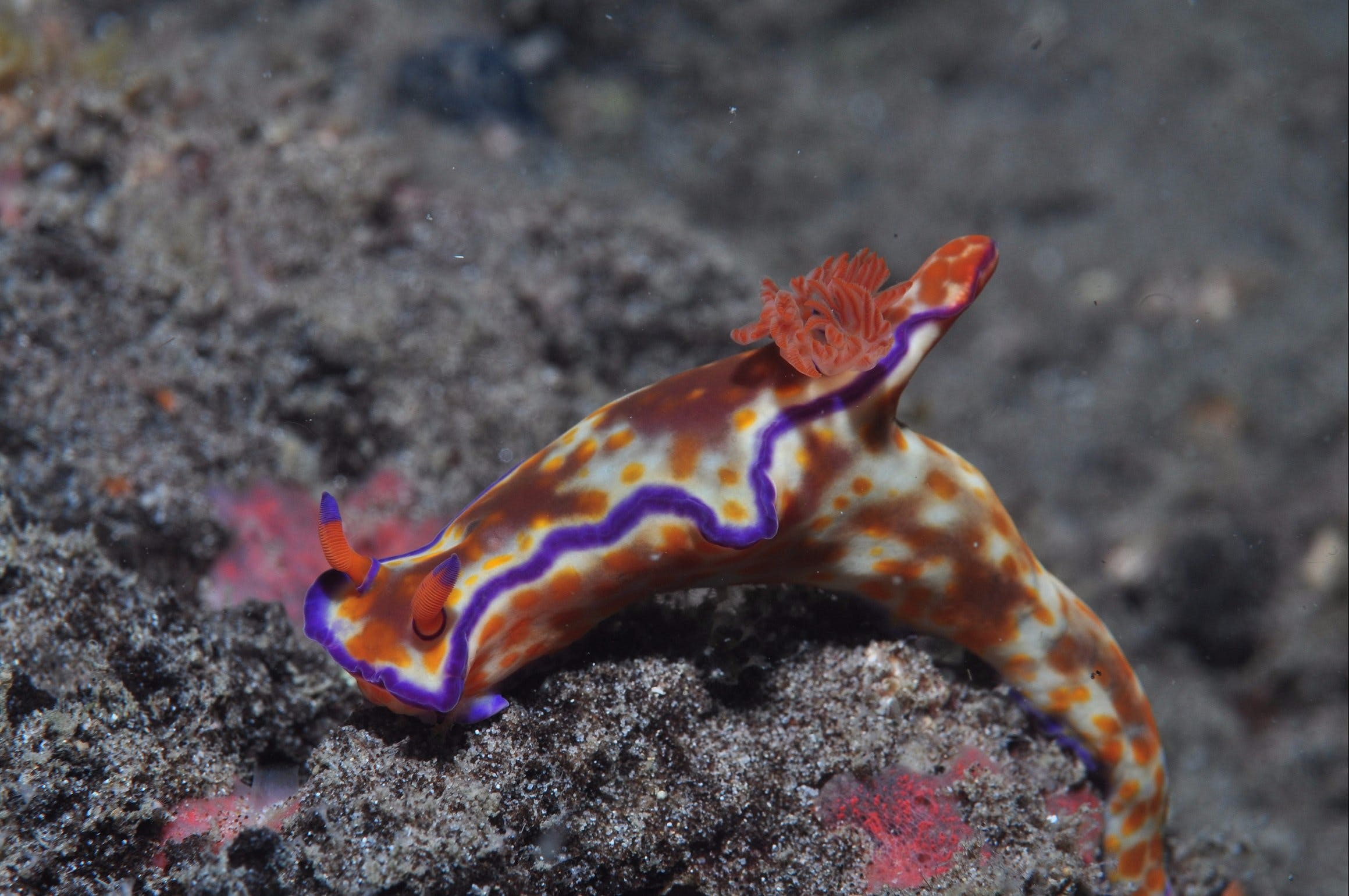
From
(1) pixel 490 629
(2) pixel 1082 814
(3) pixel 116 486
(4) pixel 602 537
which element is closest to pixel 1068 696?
(2) pixel 1082 814

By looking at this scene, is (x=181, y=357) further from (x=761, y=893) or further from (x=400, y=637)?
(x=761, y=893)

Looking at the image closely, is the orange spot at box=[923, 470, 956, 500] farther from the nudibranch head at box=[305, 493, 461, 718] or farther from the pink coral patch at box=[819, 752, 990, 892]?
the nudibranch head at box=[305, 493, 461, 718]

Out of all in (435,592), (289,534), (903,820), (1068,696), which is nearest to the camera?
(435,592)

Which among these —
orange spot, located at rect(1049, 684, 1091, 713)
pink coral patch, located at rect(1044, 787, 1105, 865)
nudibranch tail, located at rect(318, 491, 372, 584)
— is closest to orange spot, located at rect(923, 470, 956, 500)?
orange spot, located at rect(1049, 684, 1091, 713)

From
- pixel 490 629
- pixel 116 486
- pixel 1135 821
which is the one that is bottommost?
pixel 1135 821

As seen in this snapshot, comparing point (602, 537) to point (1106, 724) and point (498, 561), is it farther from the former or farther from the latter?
point (1106, 724)

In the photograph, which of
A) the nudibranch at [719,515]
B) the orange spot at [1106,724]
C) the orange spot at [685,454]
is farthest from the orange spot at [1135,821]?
the orange spot at [685,454]
